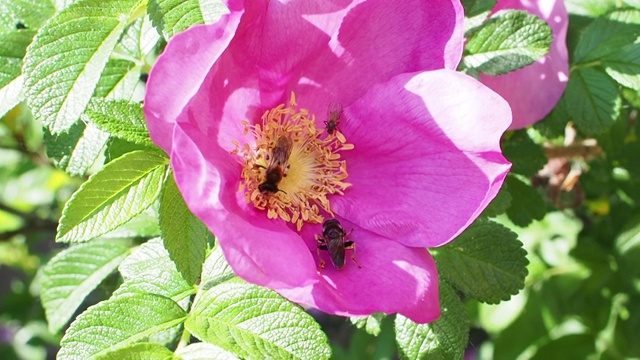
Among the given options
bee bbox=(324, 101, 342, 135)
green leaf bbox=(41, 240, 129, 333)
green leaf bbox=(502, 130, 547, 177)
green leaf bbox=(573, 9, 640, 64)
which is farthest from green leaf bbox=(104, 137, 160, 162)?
green leaf bbox=(573, 9, 640, 64)

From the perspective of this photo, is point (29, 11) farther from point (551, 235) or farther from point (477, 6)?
point (551, 235)

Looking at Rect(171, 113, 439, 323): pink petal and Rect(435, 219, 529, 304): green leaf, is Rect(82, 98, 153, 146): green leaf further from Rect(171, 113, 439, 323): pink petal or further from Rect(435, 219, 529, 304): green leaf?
Rect(435, 219, 529, 304): green leaf

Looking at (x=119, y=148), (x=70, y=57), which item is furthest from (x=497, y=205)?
(x=70, y=57)

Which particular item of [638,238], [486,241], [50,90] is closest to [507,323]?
[638,238]

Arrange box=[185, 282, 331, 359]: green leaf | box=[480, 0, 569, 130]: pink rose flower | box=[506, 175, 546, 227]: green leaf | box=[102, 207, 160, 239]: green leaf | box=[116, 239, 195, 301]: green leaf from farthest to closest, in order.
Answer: box=[506, 175, 546, 227]: green leaf
box=[102, 207, 160, 239]: green leaf
box=[480, 0, 569, 130]: pink rose flower
box=[116, 239, 195, 301]: green leaf
box=[185, 282, 331, 359]: green leaf

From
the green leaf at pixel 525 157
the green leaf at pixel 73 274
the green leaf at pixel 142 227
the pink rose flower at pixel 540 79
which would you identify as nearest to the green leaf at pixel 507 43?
the pink rose flower at pixel 540 79

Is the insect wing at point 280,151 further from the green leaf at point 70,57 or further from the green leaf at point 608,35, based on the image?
the green leaf at point 608,35
